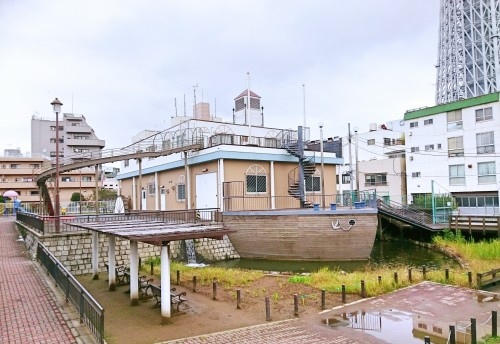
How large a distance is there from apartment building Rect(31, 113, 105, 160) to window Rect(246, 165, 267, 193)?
5876 cm

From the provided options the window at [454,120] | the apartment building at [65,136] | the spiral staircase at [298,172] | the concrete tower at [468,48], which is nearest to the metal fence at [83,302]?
the spiral staircase at [298,172]

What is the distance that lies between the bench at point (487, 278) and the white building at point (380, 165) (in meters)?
23.8

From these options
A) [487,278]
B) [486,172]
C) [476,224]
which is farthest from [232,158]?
[486,172]

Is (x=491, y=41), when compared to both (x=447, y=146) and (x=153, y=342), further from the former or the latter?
(x=153, y=342)

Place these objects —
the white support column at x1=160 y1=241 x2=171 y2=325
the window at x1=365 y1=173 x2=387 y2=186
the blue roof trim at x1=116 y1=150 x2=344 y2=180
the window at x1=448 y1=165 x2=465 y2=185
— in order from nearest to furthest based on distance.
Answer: the white support column at x1=160 y1=241 x2=171 y2=325 < the blue roof trim at x1=116 y1=150 x2=344 y2=180 < the window at x1=448 y1=165 x2=465 y2=185 < the window at x1=365 y1=173 x2=387 y2=186

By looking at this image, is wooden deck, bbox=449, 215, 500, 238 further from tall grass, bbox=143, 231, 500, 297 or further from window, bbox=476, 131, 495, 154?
window, bbox=476, 131, 495, 154

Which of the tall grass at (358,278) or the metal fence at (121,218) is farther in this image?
the metal fence at (121,218)

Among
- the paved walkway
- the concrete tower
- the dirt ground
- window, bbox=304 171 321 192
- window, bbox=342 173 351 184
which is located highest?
the concrete tower

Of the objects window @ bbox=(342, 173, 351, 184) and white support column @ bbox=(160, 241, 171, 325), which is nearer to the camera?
white support column @ bbox=(160, 241, 171, 325)

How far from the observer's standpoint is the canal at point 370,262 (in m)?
18.4

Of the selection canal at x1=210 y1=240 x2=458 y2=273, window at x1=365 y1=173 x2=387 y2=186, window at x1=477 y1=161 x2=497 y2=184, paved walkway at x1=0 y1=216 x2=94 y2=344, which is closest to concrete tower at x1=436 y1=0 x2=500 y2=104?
window at x1=365 y1=173 x2=387 y2=186

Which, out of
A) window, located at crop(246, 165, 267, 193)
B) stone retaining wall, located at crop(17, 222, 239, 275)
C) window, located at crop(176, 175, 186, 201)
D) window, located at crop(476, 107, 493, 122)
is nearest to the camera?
stone retaining wall, located at crop(17, 222, 239, 275)

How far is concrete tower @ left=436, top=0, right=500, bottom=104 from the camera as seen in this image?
57.3 metres

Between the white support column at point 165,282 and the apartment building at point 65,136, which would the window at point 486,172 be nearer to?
the white support column at point 165,282
